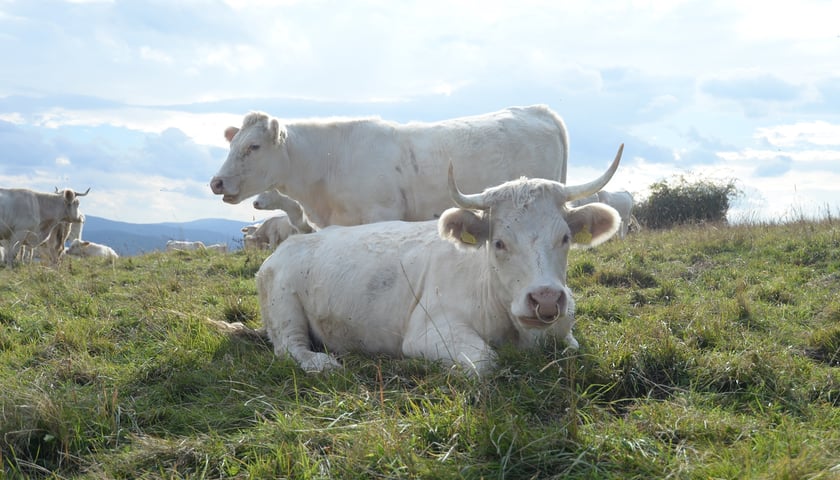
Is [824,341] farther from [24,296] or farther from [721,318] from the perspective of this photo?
[24,296]

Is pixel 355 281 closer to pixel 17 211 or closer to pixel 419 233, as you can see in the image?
pixel 419 233

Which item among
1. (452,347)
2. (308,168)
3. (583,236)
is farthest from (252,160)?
(583,236)

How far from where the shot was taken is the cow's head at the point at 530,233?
15.8 feet

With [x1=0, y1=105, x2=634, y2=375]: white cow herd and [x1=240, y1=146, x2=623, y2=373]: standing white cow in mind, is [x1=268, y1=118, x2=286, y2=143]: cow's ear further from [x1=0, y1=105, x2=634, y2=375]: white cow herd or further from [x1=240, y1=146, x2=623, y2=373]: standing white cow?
[x1=240, y1=146, x2=623, y2=373]: standing white cow

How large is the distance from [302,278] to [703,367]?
3.83 m

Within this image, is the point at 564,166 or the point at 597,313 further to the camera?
the point at 564,166

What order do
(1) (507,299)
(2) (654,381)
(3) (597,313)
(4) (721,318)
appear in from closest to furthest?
1. (2) (654,381)
2. (1) (507,299)
3. (4) (721,318)
4. (3) (597,313)

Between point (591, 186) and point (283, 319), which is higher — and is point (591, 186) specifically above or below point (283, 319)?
above

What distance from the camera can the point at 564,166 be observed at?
34.3 feet

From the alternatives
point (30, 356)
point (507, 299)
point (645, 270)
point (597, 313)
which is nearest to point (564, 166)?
point (645, 270)

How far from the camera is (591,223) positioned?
18.3ft

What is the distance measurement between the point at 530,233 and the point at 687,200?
39.4 m

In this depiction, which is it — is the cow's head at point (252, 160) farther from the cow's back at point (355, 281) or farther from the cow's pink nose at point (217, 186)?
the cow's back at point (355, 281)

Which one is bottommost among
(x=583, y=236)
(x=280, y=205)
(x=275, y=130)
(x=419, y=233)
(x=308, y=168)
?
(x=280, y=205)
